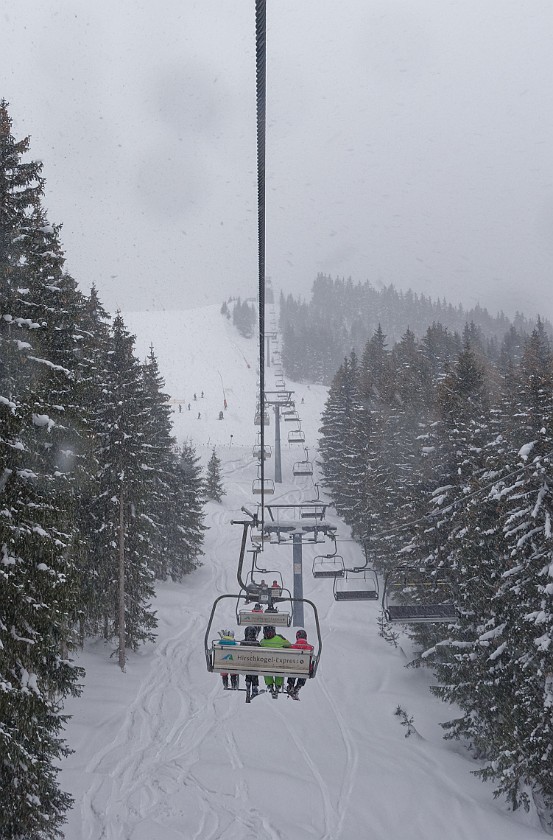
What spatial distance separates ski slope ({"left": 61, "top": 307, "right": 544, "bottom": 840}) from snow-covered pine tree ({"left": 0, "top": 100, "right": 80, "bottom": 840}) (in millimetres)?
4997

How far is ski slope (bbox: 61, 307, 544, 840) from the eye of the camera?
44.4 feet

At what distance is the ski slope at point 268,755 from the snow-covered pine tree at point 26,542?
4997mm

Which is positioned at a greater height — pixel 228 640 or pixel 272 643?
pixel 228 640

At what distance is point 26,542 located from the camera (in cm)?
886

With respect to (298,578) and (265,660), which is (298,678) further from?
(298,578)

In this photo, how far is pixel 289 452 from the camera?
75625 mm

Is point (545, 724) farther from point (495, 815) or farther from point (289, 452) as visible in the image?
point (289, 452)

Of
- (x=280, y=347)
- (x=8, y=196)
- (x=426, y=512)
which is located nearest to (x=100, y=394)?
(x=8, y=196)

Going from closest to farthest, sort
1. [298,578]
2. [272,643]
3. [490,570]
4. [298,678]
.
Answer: [272,643] < [298,678] < [490,570] < [298,578]

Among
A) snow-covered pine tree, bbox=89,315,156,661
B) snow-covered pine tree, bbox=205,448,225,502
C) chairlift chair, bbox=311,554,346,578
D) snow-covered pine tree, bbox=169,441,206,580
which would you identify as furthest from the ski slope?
snow-covered pine tree, bbox=205,448,225,502

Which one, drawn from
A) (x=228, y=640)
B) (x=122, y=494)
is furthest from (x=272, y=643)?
(x=122, y=494)

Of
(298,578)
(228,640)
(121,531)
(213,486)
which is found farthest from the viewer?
(213,486)

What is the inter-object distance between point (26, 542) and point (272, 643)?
4.73 metres

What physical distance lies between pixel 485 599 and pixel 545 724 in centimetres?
366
